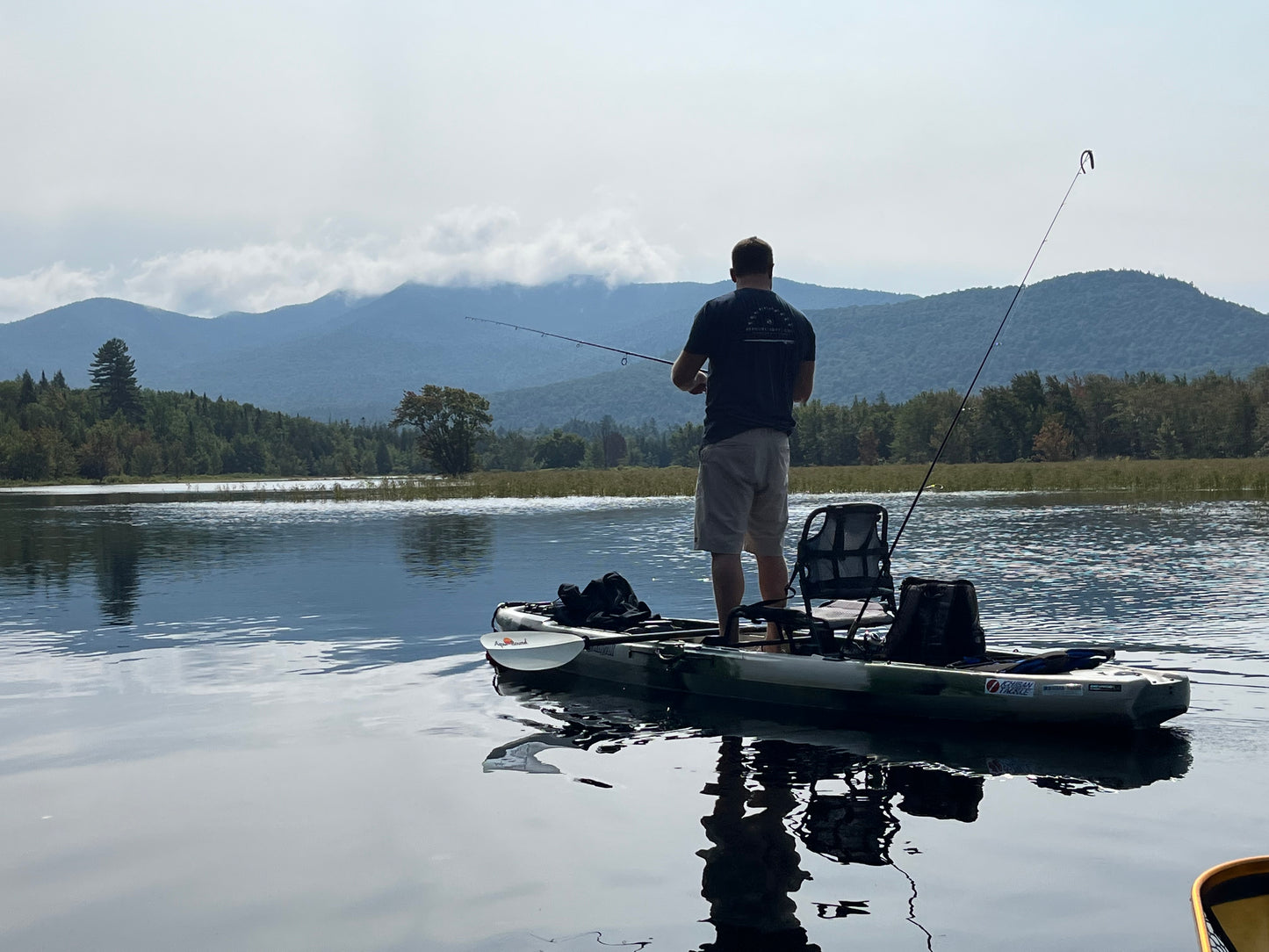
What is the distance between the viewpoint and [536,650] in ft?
27.1

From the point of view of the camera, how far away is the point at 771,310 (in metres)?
7.73

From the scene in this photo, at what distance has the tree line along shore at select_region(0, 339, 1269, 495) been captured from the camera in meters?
51.7

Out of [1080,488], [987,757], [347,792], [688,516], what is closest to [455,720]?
[347,792]

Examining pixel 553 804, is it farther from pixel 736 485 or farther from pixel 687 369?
pixel 687 369

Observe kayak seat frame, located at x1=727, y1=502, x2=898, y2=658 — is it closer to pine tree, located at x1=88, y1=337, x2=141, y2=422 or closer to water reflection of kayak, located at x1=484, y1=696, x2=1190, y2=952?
water reflection of kayak, located at x1=484, y1=696, x2=1190, y2=952

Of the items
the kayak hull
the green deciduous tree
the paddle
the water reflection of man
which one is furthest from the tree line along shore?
the water reflection of man

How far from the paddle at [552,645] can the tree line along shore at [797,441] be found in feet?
106

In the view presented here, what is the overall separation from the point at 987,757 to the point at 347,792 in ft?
10.7

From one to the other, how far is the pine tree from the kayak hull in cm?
16313

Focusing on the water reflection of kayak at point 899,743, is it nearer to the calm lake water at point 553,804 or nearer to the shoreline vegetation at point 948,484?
the calm lake water at point 553,804

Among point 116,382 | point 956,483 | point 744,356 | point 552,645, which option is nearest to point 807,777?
point 552,645

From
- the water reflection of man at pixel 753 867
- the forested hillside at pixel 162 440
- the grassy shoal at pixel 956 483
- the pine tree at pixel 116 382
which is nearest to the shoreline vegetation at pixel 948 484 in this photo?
the grassy shoal at pixel 956 483

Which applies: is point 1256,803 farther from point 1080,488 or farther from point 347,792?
point 1080,488

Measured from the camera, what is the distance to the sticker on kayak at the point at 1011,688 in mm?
6262
